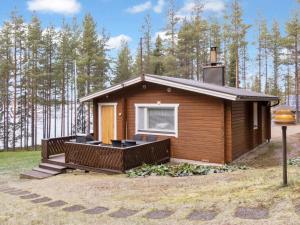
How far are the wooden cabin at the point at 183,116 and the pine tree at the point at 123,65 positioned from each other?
19.5 meters

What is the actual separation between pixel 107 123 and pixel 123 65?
20.8m

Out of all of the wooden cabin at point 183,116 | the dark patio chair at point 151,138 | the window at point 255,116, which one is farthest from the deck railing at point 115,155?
the window at point 255,116

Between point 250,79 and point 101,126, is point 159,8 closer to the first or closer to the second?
point 250,79

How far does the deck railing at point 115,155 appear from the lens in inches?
334

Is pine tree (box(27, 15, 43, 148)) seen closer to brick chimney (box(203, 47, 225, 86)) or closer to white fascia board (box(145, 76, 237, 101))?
brick chimney (box(203, 47, 225, 86))

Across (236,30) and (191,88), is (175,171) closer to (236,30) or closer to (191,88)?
(191,88)

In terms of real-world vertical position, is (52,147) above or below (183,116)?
below

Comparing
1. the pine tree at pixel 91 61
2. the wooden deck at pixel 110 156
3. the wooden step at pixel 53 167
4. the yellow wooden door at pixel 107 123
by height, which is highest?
the pine tree at pixel 91 61

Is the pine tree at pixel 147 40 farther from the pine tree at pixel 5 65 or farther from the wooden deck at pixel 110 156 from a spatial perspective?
the wooden deck at pixel 110 156

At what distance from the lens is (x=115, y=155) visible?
8.54 metres

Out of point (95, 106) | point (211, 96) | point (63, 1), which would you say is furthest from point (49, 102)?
point (211, 96)

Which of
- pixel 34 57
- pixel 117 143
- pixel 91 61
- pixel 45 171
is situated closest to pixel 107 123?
pixel 117 143

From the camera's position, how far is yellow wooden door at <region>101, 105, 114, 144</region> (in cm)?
1191

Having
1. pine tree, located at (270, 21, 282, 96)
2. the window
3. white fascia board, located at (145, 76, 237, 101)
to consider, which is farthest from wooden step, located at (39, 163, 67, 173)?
pine tree, located at (270, 21, 282, 96)
